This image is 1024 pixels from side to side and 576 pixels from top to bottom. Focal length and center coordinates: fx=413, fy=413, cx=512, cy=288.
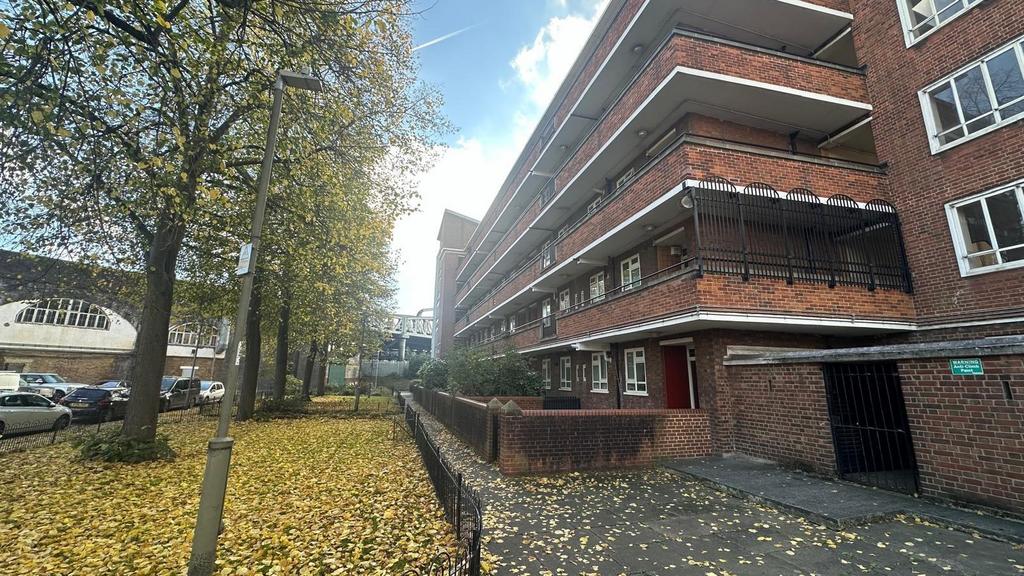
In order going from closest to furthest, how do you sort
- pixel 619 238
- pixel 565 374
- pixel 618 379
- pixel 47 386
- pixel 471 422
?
pixel 471 422 < pixel 619 238 < pixel 618 379 < pixel 565 374 < pixel 47 386

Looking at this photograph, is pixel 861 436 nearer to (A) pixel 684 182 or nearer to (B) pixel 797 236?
(B) pixel 797 236

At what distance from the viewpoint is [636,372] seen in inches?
540

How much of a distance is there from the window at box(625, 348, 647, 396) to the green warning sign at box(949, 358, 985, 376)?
7.41 m

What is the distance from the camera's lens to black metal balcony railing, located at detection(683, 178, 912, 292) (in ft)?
32.3

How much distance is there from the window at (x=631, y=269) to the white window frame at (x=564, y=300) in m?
5.42

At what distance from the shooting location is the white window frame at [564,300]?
2038cm

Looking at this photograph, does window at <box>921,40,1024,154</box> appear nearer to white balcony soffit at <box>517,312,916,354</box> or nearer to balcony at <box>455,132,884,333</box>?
balcony at <box>455,132,884,333</box>

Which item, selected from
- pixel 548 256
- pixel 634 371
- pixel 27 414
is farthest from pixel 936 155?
pixel 27 414

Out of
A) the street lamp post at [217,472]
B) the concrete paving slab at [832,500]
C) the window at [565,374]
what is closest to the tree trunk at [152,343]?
the street lamp post at [217,472]

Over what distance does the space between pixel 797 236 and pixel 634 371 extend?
20.3 ft

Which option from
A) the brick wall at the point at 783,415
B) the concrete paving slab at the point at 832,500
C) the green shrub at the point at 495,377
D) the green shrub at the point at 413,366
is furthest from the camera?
the green shrub at the point at 413,366

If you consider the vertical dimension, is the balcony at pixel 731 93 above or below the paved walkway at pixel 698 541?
above

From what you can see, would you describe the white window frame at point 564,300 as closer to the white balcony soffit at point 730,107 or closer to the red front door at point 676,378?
the white balcony soffit at point 730,107

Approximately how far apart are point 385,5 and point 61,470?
12.0m
